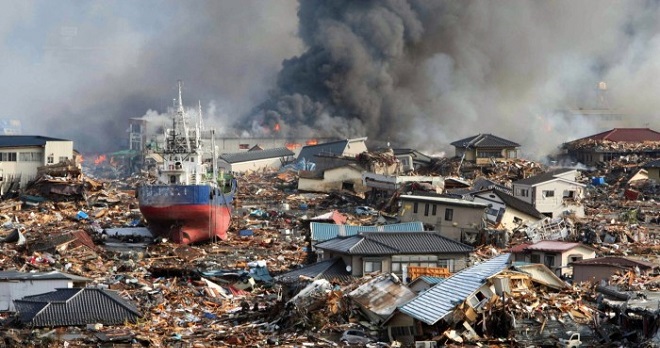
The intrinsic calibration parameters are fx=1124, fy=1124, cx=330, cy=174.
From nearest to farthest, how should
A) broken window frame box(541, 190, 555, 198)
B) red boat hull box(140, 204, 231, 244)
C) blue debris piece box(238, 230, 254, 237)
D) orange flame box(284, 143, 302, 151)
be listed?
red boat hull box(140, 204, 231, 244)
blue debris piece box(238, 230, 254, 237)
broken window frame box(541, 190, 555, 198)
orange flame box(284, 143, 302, 151)

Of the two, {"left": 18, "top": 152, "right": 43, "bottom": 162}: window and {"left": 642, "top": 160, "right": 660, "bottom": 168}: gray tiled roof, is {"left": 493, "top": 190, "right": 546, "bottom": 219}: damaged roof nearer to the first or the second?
{"left": 642, "top": 160, "right": 660, "bottom": 168}: gray tiled roof

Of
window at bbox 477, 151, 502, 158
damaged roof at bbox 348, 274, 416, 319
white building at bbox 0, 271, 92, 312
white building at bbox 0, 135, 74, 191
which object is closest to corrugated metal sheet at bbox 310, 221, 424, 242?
white building at bbox 0, 271, 92, 312

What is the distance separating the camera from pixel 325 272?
20.3 m

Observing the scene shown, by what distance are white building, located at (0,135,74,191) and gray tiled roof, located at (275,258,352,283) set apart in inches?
809

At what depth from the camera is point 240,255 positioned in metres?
27.9

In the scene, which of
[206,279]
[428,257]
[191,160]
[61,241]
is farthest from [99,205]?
[428,257]

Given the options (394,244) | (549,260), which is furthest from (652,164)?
(394,244)

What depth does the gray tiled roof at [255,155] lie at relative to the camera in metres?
50.9

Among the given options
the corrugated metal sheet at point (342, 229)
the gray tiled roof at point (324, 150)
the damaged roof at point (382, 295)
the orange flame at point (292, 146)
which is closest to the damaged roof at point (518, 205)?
the corrugated metal sheet at point (342, 229)

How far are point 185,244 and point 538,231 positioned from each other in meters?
9.45

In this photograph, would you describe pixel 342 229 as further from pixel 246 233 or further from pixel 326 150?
pixel 326 150

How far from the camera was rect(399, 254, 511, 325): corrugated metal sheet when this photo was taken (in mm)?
16047

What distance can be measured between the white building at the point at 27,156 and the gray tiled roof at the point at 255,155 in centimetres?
1157

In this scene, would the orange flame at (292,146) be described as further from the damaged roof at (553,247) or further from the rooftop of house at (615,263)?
the rooftop of house at (615,263)
